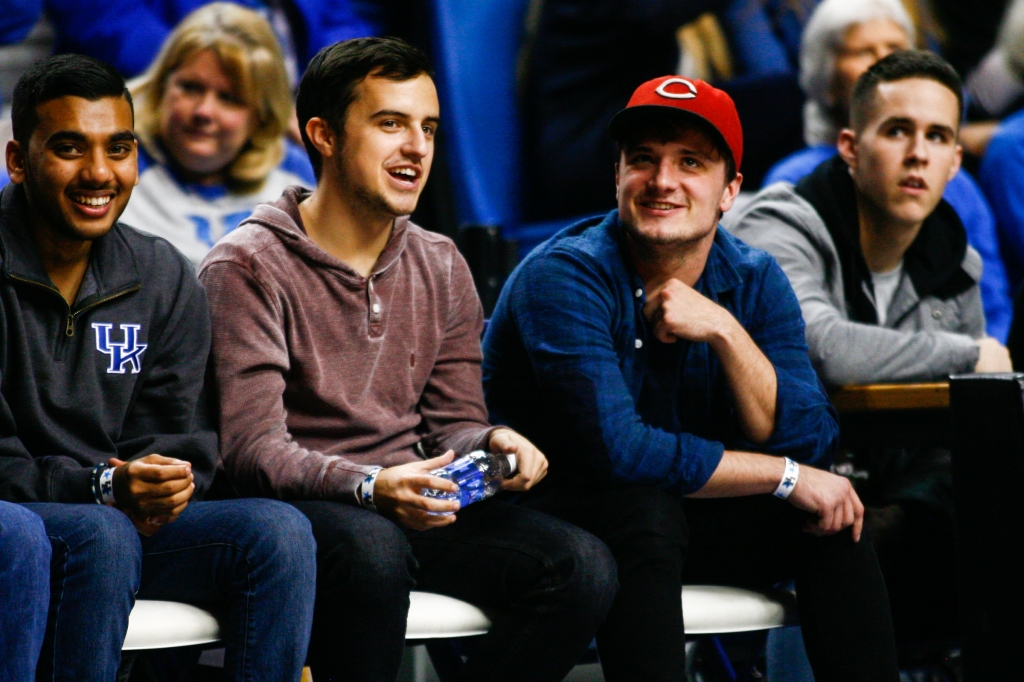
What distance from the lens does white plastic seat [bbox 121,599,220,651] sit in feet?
5.56

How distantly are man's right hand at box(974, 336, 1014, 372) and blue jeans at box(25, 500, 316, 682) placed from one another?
131cm

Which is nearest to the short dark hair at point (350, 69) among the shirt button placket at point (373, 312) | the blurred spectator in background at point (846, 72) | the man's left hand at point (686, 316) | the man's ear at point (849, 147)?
the shirt button placket at point (373, 312)

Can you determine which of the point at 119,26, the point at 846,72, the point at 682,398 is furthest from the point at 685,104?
the point at 119,26

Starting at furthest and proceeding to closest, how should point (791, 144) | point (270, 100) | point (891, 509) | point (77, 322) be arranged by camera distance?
1. point (791, 144)
2. point (270, 100)
3. point (891, 509)
4. point (77, 322)

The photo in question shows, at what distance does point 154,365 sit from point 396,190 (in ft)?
1.46

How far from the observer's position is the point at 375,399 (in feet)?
6.68

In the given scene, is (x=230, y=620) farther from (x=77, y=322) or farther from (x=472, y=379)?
(x=472, y=379)

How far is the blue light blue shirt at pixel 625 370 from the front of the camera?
1994mm

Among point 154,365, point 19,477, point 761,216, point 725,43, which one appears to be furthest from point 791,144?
point 19,477

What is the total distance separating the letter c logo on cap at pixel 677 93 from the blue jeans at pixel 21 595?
Answer: 1133 millimetres

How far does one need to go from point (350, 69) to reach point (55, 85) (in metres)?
0.43

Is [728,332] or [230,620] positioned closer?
[230,620]

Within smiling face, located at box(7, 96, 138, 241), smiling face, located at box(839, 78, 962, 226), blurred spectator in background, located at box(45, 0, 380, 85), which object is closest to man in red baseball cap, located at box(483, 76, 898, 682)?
smiling face, located at box(839, 78, 962, 226)

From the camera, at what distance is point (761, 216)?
8.59 feet
